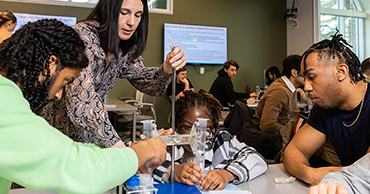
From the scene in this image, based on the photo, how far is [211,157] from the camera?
1450 millimetres

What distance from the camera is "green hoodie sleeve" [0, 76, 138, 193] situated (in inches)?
22.3

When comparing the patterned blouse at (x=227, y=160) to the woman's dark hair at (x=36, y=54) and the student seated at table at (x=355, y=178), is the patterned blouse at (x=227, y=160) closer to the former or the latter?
the student seated at table at (x=355, y=178)

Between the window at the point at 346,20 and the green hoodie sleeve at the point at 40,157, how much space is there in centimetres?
517

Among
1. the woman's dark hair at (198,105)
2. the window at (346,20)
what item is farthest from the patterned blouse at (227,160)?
the window at (346,20)

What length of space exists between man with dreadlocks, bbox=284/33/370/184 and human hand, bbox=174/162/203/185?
439mm

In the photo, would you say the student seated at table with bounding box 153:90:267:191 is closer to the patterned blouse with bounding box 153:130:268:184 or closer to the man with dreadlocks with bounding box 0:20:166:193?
the patterned blouse with bounding box 153:130:268:184

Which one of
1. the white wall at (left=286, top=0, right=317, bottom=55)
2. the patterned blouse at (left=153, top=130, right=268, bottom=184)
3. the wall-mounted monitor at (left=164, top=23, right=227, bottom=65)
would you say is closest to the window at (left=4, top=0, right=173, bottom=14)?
the wall-mounted monitor at (left=164, top=23, right=227, bottom=65)

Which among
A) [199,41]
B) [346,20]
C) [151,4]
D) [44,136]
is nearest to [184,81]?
[199,41]

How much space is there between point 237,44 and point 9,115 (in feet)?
20.5

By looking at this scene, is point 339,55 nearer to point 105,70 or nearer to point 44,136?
point 105,70

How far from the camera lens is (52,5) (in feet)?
17.9

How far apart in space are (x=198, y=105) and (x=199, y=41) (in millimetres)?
4778

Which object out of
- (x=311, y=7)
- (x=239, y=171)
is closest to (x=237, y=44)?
(x=311, y=7)

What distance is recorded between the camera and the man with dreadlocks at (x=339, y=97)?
1.34m
